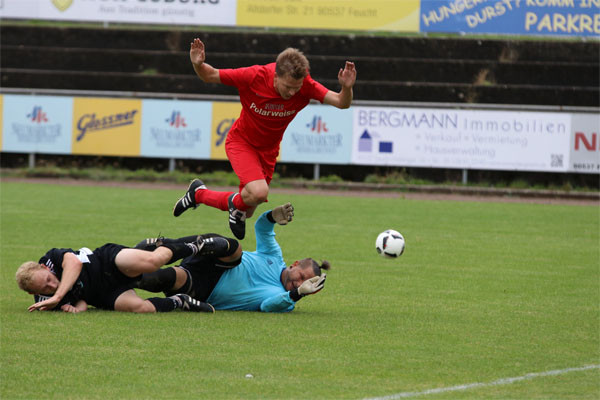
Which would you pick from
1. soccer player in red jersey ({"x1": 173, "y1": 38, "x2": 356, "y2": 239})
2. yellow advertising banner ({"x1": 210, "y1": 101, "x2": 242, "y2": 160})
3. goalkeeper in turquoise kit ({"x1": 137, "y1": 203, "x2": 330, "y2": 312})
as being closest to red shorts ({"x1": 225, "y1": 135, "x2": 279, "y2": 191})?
soccer player in red jersey ({"x1": 173, "y1": 38, "x2": 356, "y2": 239})

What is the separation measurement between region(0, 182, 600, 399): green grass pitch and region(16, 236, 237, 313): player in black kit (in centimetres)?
19

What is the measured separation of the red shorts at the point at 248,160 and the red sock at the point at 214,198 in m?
0.30

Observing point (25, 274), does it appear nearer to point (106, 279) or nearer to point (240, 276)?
point (106, 279)

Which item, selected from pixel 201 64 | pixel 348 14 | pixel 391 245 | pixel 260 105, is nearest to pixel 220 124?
pixel 348 14

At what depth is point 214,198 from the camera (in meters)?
9.82

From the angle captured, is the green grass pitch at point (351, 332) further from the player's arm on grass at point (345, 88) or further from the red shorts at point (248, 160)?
the player's arm on grass at point (345, 88)

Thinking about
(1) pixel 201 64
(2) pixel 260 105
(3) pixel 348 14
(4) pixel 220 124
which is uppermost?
(3) pixel 348 14

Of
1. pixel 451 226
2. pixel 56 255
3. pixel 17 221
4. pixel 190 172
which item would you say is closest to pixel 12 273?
pixel 56 255

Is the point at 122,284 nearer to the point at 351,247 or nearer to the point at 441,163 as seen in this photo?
the point at 351,247

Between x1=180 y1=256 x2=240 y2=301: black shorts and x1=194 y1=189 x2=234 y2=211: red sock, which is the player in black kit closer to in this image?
x1=180 y1=256 x2=240 y2=301: black shorts

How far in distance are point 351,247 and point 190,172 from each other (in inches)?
533

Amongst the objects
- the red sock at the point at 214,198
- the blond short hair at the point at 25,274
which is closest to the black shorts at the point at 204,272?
the red sock at the point at 214,198

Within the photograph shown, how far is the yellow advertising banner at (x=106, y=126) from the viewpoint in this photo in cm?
2553

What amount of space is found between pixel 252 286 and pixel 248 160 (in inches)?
58.2
